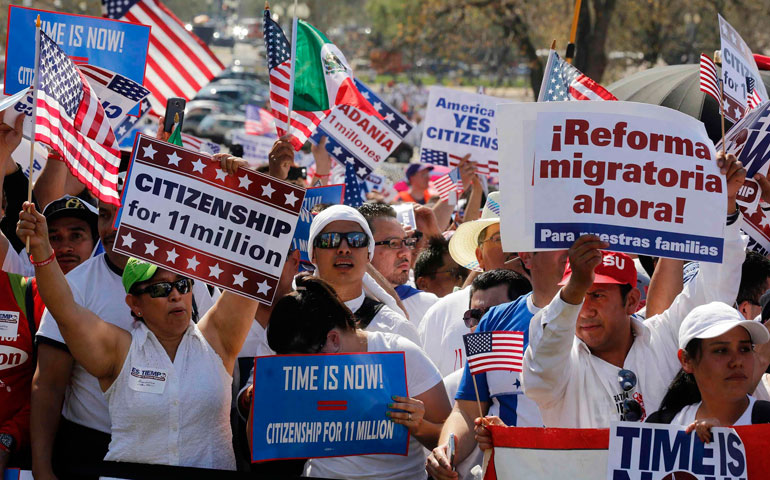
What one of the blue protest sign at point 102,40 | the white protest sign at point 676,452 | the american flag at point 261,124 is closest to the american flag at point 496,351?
the white protest sign at point 676,452

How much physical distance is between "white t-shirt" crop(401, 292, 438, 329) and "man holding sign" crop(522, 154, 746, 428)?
2.29 metres

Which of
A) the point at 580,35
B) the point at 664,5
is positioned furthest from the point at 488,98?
the point at 664,5

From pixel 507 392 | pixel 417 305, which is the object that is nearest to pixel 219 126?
pixel 417 305

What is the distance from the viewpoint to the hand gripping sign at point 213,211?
5.26 m

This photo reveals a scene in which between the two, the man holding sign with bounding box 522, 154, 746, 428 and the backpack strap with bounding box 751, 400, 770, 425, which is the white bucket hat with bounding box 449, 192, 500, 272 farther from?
the backpack strap with bounding box 751, 400, 770, 425

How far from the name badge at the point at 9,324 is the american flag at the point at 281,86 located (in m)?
2.11

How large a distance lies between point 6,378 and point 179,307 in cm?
95

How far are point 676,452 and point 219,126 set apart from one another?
33.0 m

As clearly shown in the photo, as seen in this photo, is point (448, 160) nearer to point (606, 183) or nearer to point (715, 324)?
point (606, 183)

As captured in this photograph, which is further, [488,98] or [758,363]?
[488,98]

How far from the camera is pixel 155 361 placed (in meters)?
4.99

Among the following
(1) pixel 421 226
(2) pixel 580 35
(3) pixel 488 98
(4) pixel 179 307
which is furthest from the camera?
(2) pixel 580 35

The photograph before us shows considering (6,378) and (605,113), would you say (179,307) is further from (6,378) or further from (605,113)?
(605,113)

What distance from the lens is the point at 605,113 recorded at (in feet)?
14.6
